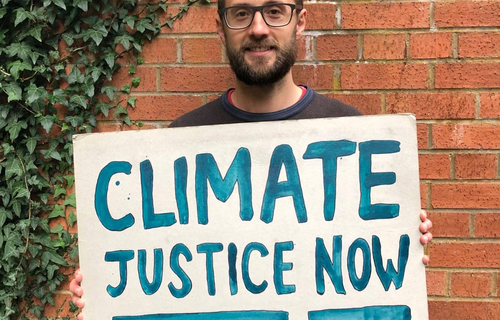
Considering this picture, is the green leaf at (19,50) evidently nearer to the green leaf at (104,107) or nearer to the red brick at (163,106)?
the green leaf at (104,107)

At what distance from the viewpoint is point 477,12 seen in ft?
6.28

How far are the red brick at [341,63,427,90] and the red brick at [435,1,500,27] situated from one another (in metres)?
0.20

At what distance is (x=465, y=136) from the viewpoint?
1956mm

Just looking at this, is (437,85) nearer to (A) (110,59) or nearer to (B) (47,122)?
(A) (110,59)

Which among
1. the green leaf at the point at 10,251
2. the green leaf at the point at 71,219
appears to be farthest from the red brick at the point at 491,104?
the green leaf at the point at 10,251

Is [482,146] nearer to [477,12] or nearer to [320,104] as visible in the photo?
[477,12]

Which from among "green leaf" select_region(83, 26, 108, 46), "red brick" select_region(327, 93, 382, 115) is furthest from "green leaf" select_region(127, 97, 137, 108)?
"red brick" select_region(327, 93, 382, 115)

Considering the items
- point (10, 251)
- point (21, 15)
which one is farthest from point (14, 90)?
point (10, 251)

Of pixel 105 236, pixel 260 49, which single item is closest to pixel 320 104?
pixel 260 49

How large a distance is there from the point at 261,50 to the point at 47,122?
0.96 m

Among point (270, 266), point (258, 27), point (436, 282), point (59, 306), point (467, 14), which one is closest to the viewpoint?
point (270, 266)

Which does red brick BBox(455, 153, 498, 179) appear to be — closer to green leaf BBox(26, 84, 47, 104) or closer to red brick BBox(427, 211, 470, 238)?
red brick BBox(427, 211, 470, 238)

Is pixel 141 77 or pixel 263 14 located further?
pixel 141 77

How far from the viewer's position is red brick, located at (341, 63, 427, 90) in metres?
1.95
